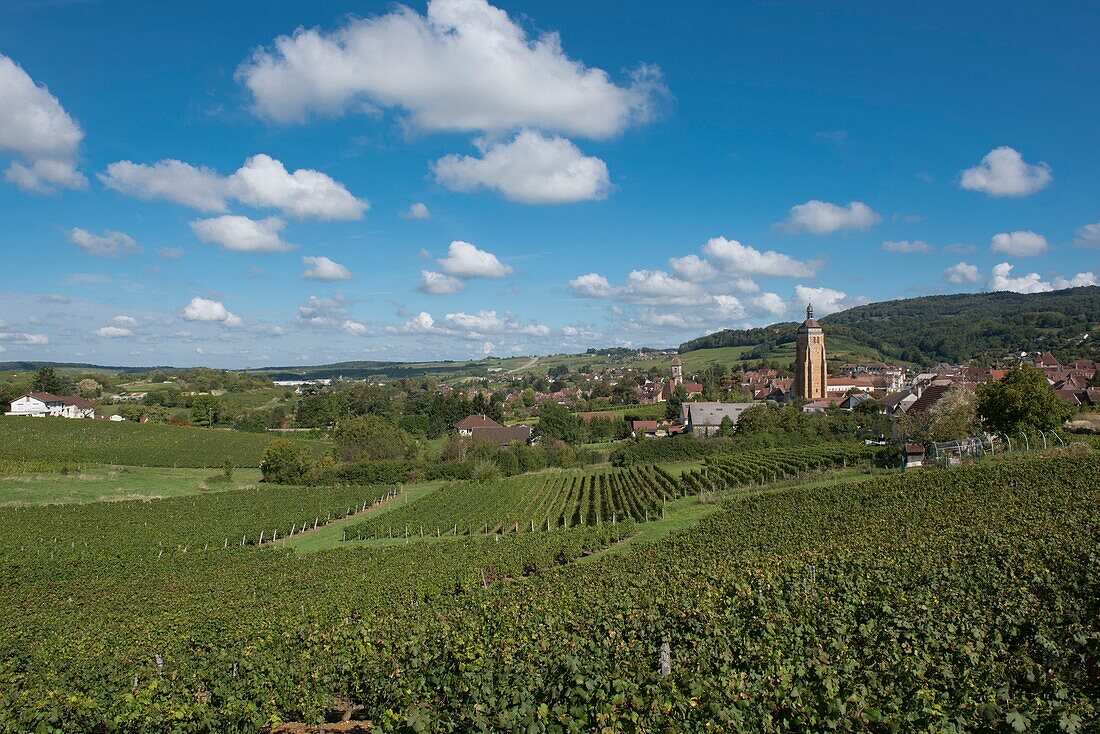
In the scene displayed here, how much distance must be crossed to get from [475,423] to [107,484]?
150 ft

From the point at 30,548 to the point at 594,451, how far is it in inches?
1911

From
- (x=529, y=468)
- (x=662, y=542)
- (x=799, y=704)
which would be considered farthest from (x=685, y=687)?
(x=529, y=468)

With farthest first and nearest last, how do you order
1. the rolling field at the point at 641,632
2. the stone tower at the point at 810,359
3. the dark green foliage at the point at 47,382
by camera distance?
the dark green foliage at the point at 47,382
the stone tower at the point at 810,359
the rolling field at the point at 641,632

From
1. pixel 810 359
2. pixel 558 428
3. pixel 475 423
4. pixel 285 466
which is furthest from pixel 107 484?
pixel 810 359

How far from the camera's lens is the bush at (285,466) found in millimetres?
57031

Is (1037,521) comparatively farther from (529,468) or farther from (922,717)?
(529,468)

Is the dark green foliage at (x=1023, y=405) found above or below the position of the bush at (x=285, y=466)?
above

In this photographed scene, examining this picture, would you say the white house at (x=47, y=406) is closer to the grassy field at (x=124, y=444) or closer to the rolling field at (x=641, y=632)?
the grassy field at (x=124, y=444)

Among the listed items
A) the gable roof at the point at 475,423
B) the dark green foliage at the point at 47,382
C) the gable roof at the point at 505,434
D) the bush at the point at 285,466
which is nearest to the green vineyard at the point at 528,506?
the bush at the point at 285,466

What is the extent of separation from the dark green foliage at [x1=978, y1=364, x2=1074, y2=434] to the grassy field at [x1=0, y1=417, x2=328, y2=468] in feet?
209

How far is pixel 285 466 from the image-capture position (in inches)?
2254

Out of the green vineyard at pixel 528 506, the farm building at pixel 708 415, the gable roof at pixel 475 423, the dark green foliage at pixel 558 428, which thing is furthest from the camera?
the gable roof at pixel 475 423

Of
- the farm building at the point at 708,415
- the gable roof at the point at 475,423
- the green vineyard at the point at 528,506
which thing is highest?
the farm building at the point at 708,415

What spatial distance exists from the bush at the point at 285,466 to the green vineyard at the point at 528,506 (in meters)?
14.2
